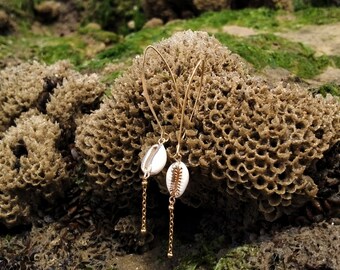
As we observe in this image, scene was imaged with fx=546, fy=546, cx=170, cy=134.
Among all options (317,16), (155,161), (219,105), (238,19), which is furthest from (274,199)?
(238,19)

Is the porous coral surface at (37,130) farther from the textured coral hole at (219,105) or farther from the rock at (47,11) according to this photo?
the rock at (47,11)

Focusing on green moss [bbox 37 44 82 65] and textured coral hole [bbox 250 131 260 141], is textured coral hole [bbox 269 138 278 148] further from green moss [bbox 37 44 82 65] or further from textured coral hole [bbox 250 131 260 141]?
green moss [bbox 37 44 82 65]

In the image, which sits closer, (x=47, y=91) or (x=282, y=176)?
(x=282, y=176)

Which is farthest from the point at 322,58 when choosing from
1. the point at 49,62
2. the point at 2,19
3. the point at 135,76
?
the point at 2,19

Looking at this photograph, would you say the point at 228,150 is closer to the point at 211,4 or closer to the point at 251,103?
the point at 251,103

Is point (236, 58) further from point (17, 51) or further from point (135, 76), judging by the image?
point (17, 51)

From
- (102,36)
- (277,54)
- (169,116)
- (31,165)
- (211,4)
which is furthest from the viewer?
(211,4)
